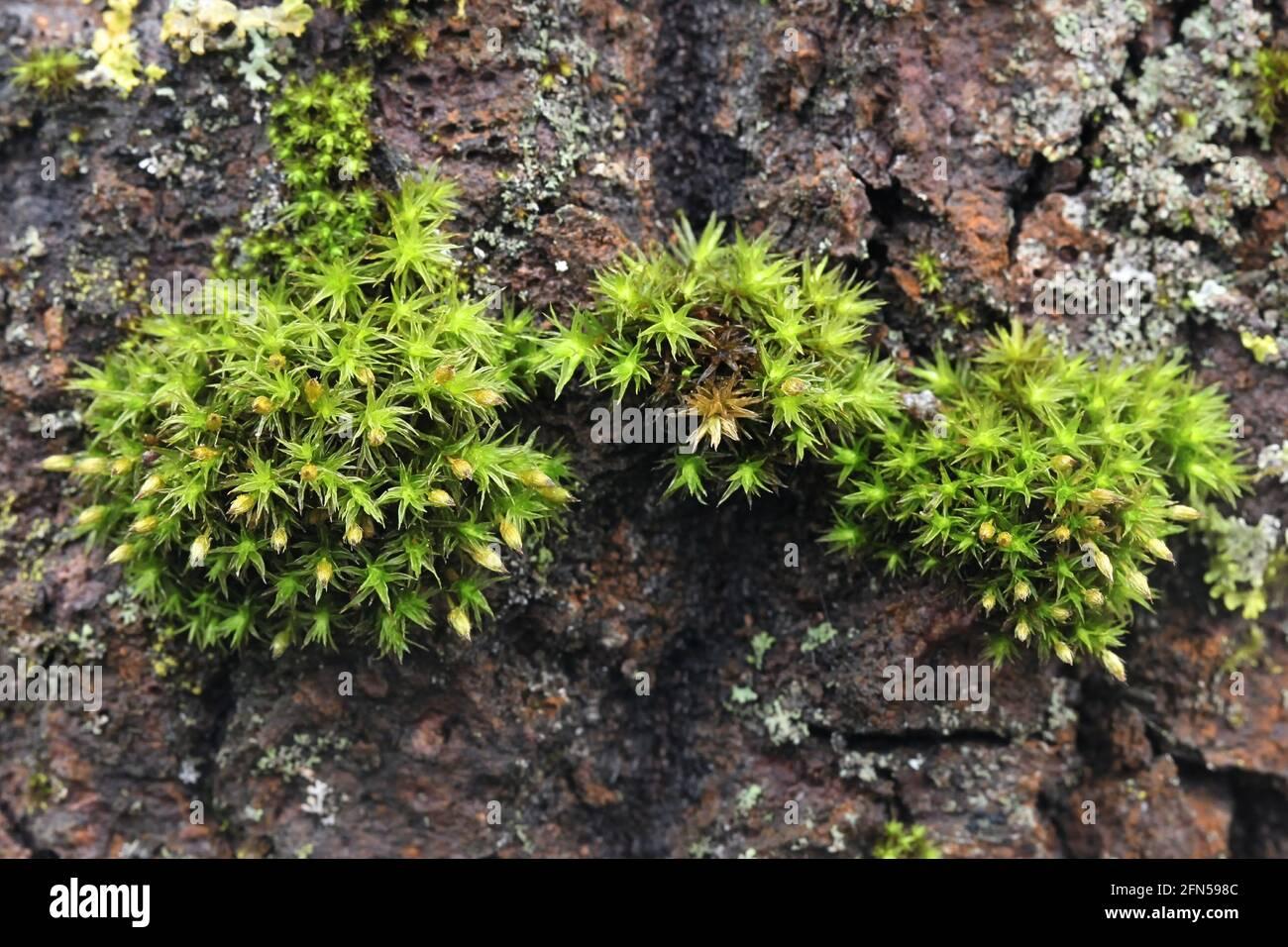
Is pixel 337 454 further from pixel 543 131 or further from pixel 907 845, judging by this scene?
pixel 907 845

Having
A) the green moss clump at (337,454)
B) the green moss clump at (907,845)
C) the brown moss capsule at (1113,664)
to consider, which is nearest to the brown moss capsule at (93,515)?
the green moss clump at (337,454)

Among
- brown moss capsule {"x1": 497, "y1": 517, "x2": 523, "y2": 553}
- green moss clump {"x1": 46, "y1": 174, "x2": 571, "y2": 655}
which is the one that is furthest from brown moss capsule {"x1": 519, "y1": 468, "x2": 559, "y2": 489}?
brown moss capsule {"x1": 497, "y1": 517, "x2": 523, "y2": 553}

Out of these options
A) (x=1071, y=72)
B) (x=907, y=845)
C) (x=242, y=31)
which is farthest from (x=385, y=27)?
(x=907, y=845)

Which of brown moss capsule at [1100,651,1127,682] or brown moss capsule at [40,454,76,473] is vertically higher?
brown moss capsule at [40,454,76,473]

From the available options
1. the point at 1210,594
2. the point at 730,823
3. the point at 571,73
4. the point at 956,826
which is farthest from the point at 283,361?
the point at 1210,594

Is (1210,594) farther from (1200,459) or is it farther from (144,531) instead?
(144,531)

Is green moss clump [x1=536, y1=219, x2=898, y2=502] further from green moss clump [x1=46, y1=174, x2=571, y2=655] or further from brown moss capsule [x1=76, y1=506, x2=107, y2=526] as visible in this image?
brown moss capsule [x1=76, y1=506, x2=107, y2=526]

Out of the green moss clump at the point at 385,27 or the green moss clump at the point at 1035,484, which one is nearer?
the green moss clump at the point at 1035,484

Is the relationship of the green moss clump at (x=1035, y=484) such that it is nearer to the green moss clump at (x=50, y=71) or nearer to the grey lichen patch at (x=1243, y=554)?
the grey lichen patch at (x=1243, y=554)
